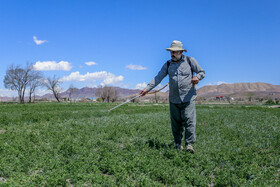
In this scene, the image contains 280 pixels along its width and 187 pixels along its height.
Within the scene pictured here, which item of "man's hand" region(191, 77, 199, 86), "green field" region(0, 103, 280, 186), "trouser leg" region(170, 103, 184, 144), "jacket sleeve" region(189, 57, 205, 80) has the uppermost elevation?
"jacket sleeve" region(189, 57, 205, 80)

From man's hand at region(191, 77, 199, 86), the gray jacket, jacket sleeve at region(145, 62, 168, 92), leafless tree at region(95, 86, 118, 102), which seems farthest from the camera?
leafless tree at region(95, 86, 118, 102)

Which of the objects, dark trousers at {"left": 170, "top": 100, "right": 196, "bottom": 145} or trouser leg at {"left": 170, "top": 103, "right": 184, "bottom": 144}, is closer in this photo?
dark trousers at {"left": 170, "top": 100, "right": 196, "bottom": 145}

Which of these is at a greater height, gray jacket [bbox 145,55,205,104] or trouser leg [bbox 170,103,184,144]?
gray jacket [bbox 145,55,205,104]

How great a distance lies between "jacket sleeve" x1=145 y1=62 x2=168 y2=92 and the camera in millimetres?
7105

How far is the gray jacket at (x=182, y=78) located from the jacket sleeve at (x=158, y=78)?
19 centimetres

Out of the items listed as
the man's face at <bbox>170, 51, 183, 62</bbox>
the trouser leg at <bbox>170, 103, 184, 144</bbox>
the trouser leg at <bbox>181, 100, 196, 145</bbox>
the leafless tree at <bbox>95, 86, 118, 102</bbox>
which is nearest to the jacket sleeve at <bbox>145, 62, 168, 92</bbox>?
the man's face at <bbox>170, 51, 183, 62</bbox>

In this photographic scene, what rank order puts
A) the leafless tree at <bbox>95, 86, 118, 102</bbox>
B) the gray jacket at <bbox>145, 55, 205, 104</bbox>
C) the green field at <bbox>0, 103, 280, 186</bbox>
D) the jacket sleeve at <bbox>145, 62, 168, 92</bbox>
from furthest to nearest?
the leafless tree at <bbox>95, 86, 118, 102</bbox>
the jacket sleeve at <bbox>145, 62, 168, 92</bbox>
the gray jacket at <bbox>145, 55, 205, 104</bbox>
the green field at <bbox>0, 103, 280, 186</bbox>

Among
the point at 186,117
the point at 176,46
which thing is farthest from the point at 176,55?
the point at 186,117

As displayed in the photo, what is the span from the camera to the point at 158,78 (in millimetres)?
7203

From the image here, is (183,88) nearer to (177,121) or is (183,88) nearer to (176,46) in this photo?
(177,121)

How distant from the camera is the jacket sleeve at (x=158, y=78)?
7.11 metres

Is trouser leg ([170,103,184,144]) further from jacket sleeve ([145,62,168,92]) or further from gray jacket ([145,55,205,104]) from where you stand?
jacket sleeve ([145,62,168,92])

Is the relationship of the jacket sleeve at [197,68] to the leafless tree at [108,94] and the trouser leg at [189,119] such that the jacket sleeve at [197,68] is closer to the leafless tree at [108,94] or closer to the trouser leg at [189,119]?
the trouser leg at [189,119]

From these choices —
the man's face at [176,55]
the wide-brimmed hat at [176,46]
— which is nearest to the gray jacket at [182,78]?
the man's face at [176,55]
